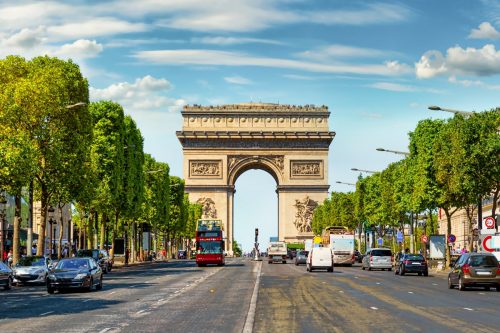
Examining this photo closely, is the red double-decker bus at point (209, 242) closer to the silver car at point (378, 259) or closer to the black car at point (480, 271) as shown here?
the silver car at point (378, 259)

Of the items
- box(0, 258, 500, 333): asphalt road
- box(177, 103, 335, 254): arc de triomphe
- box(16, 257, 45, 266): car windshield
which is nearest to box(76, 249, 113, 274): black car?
box(16, 257, 45, 266): car windshield

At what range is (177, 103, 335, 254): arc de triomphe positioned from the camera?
550 feet

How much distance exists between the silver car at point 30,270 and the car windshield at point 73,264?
9.66 metres

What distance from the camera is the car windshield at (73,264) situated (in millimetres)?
43625

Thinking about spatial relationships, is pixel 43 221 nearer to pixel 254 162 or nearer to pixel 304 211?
pixel 304 211

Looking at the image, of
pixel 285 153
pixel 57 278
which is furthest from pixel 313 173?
pixel 57 278

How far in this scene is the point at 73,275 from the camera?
4247 cm

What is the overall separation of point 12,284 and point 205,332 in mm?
33996

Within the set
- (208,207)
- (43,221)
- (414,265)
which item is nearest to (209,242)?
(414,265)

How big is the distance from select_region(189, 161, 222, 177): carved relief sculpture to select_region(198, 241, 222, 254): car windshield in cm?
7693

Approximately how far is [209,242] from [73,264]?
155 ft

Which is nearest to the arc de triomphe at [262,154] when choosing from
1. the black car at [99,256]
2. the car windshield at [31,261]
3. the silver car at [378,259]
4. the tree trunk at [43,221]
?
the silver car at [378,259]

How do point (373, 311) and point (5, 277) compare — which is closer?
point (373, 311)

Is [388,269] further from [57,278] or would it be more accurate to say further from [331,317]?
[331,317]
